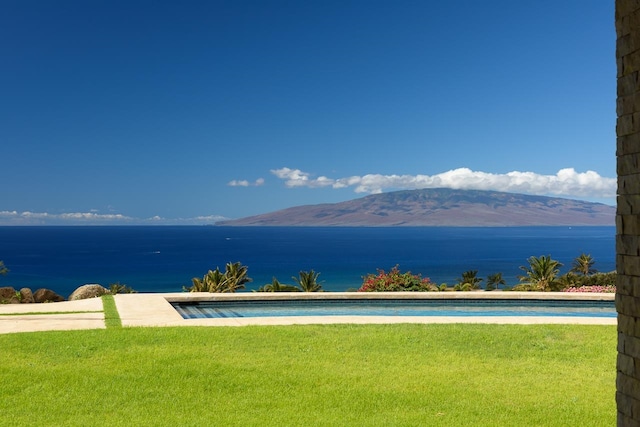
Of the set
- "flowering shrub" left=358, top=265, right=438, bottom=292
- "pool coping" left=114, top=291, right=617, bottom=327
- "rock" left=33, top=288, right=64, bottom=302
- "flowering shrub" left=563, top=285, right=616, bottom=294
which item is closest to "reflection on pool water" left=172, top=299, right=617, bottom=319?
"pool coping" left=114, top=291, right=617, bottom=327

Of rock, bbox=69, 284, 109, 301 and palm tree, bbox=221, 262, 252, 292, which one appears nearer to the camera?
rock, bbox=69, 284, 109, 301

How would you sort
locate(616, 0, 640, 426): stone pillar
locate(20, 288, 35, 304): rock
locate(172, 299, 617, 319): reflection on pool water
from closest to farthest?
locate(616, 0, 640, 426): stone pillar < locate(172, 299, 617, 319): reflection on pool water < locate(20, 288, 35, 304): rock

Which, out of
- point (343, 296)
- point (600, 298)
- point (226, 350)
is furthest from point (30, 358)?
point (600, 298)

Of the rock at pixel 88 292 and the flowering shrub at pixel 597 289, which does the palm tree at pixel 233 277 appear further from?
the flowering shrub at pixel 597 289

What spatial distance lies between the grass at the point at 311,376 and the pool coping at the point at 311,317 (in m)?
1.01

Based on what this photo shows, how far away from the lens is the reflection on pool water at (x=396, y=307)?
56.4 ft

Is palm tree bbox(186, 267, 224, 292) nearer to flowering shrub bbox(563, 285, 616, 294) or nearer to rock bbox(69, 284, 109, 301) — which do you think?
rock bbox(69, 284, 109, 301)

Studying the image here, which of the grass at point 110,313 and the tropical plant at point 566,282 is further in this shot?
the tropical plant at point 566,282

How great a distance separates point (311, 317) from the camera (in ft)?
45.3

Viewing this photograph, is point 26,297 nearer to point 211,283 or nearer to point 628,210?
point 211,283

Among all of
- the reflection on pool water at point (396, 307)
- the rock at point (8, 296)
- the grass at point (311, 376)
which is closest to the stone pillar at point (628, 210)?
the grass at point (311, 376)

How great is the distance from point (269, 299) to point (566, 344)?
9611 mm

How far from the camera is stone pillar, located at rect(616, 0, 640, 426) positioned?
4.22m

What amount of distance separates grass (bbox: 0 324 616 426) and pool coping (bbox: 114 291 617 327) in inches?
39.9
